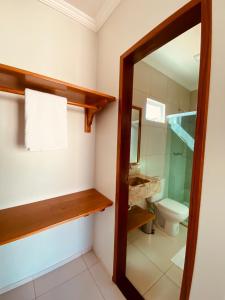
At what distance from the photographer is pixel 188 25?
2.63 ft

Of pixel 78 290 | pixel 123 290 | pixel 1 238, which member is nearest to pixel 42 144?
pixel 1 238

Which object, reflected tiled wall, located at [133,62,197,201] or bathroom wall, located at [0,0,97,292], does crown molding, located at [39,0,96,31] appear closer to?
bathroom wall, located at [0,0,97,292]

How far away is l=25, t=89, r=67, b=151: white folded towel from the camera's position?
0.97 metres

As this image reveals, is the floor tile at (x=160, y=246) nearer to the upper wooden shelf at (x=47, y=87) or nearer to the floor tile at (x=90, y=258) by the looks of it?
the floor tile at (x=90, y=258)

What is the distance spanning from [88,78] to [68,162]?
891 millimetres

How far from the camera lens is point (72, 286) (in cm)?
127

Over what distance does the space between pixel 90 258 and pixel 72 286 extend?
316mm

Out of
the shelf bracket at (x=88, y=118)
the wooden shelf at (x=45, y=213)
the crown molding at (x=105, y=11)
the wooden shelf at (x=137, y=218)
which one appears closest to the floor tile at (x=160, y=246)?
the wooden shelf at (x=137, y=218)

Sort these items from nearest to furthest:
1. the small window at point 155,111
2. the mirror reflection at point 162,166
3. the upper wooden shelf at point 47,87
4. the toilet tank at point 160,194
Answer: the upper wooden shelf at point 47,87
the mirror reflection at point 162,166
the small window at point 155,111
the toilet tank at point 160,194

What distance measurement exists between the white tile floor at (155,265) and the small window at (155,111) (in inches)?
64.8

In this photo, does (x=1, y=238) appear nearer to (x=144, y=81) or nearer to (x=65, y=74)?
(x=65, y=74)

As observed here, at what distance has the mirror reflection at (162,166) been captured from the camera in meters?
1.47

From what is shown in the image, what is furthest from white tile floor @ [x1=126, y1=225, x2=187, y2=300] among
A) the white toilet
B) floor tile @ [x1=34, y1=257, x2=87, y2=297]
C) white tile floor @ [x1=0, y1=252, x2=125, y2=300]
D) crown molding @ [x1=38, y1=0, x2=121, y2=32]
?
crown molding @ [x1=38, y1=0, x2=121, y2=32]

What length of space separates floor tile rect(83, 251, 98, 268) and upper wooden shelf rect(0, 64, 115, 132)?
5.11 ft
